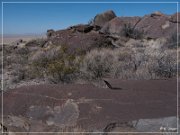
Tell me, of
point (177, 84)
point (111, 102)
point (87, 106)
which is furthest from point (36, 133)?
point (177, 84)

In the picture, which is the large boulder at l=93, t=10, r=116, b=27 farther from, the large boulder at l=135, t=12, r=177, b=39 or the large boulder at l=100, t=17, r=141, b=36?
the large boulder at l=135, t=12, r=177, b=39

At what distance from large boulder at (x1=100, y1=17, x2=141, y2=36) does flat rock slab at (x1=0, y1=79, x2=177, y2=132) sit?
2497cm

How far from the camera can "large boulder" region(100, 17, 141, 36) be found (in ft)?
104

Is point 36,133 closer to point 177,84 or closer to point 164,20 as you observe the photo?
point 177,84

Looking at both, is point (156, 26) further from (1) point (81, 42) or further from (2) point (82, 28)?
(1) point (81, 42)

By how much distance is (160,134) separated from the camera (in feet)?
17.1

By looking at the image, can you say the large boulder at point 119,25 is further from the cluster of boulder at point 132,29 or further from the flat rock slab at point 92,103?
the flat rock slab at point 92,103

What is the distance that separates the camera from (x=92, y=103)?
18.9ft

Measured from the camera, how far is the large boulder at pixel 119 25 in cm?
3183

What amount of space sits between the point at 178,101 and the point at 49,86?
218cm

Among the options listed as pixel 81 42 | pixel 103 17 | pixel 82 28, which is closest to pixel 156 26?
pixel 82 28

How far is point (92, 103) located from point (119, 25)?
28.1 m

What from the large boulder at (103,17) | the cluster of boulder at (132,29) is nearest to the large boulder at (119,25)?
the cluster of boulder at (132,29)

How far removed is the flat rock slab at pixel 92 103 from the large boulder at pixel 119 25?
24971 millimetres
